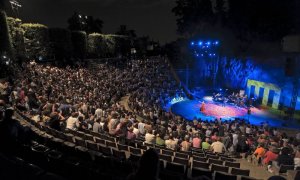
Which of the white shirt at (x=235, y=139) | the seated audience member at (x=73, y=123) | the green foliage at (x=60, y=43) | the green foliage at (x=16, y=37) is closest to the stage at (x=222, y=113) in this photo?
the white shirt at (x=235, y=139)

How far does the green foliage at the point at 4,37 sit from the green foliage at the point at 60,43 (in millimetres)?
14150

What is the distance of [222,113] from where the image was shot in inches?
1205

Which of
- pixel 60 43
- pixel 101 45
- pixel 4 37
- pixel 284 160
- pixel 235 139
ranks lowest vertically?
pixel 235 139

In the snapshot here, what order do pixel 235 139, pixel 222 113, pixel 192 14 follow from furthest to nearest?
pixel 192 14, pixel 222 113, pixel 235 139

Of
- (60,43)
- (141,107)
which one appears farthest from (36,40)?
(141,107)

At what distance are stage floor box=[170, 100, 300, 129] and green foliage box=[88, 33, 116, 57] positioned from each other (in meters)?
26.5

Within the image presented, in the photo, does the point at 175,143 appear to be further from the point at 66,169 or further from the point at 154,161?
the point at 154,161

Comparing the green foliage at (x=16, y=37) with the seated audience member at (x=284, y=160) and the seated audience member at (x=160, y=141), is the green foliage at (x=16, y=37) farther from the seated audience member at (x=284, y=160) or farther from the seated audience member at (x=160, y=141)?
the seated audience member at (x=284, y=160)

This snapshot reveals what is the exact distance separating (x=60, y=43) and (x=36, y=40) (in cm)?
552

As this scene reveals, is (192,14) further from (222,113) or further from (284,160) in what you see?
(284,160)

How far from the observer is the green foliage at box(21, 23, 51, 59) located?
38375mm

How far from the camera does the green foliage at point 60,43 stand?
143 feet

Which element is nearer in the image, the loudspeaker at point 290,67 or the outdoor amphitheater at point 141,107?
the outdoor amphitheater at point 141,107

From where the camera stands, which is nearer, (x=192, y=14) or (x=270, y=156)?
(x=270, y=156)
